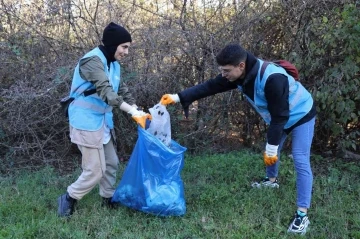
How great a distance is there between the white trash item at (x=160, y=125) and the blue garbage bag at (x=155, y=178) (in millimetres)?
109

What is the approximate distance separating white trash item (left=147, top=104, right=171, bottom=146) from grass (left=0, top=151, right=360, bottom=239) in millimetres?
664

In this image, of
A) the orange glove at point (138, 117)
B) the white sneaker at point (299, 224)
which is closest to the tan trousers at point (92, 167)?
the orange glove at point (138, 117)

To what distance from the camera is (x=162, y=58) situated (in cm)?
504

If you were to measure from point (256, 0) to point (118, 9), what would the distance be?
5.48 ft

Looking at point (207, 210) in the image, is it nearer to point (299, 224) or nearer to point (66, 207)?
point (299, 224)

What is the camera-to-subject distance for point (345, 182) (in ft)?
Result: 13.9

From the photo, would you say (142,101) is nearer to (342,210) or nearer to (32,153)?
(32,153)

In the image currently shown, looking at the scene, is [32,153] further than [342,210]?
Yes

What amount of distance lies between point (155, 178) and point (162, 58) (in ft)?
6.79

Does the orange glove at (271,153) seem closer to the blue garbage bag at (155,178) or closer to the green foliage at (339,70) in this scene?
the blue garbage bag at (155,178)

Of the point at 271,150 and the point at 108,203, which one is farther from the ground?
the point at 271,150

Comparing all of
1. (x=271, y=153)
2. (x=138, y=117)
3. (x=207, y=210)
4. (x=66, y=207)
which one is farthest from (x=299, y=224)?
(x=66, y=207)

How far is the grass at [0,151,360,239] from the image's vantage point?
3219 mm

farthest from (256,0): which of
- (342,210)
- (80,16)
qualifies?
(342,210)
